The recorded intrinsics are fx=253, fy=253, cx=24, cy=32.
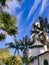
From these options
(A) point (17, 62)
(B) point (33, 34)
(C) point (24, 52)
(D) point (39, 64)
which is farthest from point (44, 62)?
(A) point (17, 62)

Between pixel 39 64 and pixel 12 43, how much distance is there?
304 inches

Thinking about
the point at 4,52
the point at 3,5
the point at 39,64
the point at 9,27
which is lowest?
the point at 39,64

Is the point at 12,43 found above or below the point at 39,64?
above

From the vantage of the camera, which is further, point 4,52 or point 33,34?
point 33,34

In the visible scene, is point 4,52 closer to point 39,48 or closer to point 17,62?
point 17,62

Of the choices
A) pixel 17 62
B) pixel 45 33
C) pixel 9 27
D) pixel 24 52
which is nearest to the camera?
pixel 9 27

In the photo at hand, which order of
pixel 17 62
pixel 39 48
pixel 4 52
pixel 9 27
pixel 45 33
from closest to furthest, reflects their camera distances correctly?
pixel 4 52
pixel 9 27
pixel 17 62
pixel 45 33
pixel 39 48

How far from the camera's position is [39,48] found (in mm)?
61531

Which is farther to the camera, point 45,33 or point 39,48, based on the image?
point 39,48

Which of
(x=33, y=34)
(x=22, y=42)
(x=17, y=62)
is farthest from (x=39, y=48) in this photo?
(x=17, y=62)

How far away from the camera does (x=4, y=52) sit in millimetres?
15617

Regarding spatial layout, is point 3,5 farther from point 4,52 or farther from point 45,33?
point 45,33

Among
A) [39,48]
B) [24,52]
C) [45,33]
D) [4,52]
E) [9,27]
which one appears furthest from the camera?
[39,48]

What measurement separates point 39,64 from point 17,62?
38093 mm
